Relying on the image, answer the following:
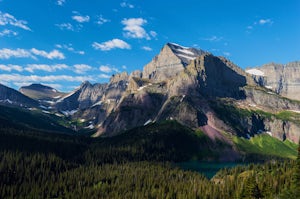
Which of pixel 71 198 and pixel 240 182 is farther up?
pixel 240 182

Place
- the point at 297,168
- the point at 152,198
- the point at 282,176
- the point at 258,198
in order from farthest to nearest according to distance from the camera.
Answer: the point at 152,198 < the point at 282,176 < the point at 258,198 < the point at 297,168

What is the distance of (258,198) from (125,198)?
8723cm

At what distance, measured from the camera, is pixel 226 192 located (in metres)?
188

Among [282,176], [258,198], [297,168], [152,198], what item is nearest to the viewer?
[297,168]

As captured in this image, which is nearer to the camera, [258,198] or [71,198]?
[258,198]

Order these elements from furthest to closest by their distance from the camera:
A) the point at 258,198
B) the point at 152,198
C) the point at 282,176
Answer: the point at 152,198 < the point at 282,176 < the point at 258,198

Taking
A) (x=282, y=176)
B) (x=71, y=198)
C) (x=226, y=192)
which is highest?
(x=282, y=176)

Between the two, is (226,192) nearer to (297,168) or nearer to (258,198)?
(258,198)

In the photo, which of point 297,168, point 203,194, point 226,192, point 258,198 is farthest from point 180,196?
point 297,168

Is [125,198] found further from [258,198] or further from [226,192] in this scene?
[258,198]

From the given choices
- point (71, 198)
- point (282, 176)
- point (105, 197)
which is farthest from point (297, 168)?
point (71, 198)

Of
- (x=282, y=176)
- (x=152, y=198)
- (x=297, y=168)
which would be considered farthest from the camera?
(x=152, y=198)

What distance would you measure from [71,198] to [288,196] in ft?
418

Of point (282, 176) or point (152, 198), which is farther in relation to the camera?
point (152, 198)
